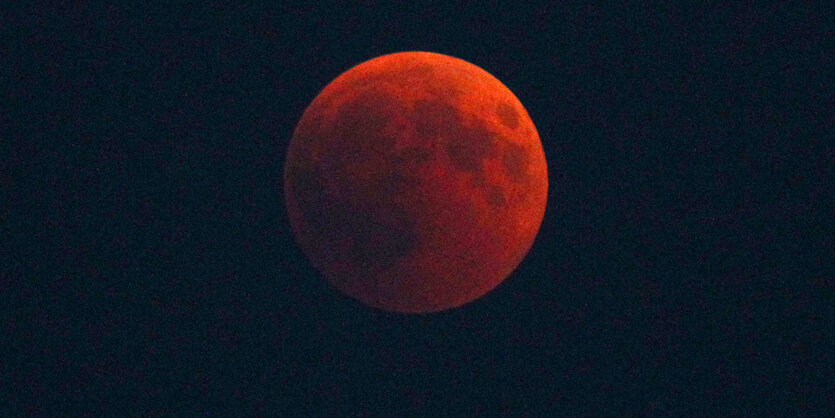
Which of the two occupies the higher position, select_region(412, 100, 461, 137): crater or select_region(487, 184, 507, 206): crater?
select_region(412, 100, 461, 137): crater

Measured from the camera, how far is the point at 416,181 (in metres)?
3.28

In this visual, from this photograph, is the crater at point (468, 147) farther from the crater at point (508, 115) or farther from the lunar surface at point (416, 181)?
the crater at point (508, 115)

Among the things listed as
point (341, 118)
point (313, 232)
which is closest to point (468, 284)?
point (313, 232)

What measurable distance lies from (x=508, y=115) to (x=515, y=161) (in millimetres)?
391

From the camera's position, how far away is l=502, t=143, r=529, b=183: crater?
11.6 feet

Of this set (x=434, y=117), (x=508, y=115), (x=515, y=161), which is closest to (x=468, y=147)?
(x=434, y=117)

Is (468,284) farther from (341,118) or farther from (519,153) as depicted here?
(341,118)

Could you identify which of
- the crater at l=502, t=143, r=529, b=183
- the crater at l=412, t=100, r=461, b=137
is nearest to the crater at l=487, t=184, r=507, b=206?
the crater at l=502, t=143, r=529, b=183

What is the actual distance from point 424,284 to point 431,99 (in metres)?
1.37

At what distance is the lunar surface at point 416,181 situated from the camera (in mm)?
3316

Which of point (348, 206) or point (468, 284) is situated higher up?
point (348, 206)

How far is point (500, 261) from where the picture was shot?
373 cm

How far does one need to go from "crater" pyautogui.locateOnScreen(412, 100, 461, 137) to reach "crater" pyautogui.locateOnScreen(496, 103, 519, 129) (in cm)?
41

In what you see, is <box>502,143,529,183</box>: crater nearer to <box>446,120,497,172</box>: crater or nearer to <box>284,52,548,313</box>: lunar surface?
<box>284,52,548,313</box>: lunar surface
